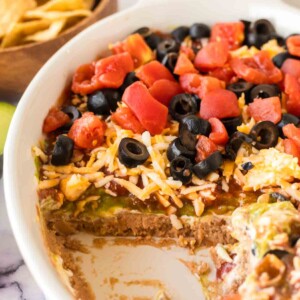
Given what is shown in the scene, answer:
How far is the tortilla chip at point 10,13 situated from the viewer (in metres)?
3.68

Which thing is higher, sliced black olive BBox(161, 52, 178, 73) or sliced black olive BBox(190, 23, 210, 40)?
sliced black olive BBox(190, 23, 210, 40)

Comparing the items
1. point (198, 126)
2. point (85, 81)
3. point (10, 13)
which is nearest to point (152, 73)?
point (85, 81)

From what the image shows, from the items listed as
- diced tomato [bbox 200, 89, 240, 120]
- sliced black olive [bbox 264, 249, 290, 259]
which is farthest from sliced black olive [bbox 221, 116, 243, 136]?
sliced black olive [bbox 264, 249, 290, 259]

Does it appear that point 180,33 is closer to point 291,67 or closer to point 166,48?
point 166,48

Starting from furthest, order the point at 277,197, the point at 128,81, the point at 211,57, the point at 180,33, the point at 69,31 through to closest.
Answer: the point at 180,33
the point at 69,31
the point at 211,57
the point at 128,81
the point at 277,197

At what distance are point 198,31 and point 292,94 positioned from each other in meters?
0.73

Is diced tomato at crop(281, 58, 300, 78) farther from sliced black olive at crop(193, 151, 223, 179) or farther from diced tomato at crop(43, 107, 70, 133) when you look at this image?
diced tomato at crop(43, 107, 70, 133)

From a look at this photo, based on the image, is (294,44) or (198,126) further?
(294,44)

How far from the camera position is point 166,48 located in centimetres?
358

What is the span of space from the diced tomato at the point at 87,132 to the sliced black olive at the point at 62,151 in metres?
0.06

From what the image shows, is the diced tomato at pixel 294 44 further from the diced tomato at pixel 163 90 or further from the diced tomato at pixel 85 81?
the diced tomato at pixel 85 81

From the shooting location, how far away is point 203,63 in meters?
3.50

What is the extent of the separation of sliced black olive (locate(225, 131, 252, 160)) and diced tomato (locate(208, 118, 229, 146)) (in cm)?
3

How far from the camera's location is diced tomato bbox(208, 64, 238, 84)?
137 inches
